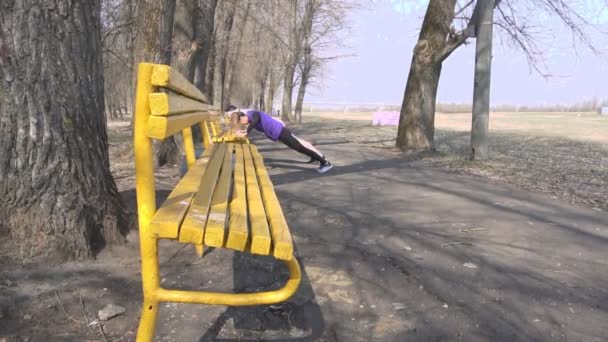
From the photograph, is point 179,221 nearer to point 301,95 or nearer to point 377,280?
point 377,280

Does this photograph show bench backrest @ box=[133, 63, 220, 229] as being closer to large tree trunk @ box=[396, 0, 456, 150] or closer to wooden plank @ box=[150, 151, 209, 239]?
wooden plank @ box=[150, 151, 209, 239]

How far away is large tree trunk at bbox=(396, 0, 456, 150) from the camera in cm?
913

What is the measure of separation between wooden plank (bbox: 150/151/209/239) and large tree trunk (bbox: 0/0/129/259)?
832 mm

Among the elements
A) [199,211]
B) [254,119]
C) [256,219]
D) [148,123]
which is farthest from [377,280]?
[254,119]

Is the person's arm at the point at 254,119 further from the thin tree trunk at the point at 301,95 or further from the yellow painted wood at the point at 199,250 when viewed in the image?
the thin tree trunk at the point at 301,95

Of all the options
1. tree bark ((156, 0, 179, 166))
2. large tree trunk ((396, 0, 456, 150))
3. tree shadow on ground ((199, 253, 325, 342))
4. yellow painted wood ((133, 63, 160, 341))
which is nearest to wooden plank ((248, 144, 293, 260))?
yellow painted wood ((133, 63, 160, 341))

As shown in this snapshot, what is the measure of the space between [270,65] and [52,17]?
28927 mm

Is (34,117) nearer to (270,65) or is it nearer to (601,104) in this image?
(270,65)

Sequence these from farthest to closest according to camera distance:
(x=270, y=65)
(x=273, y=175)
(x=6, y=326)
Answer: (x=270, y=65), (x=273, y=175), (x=6, y=326)

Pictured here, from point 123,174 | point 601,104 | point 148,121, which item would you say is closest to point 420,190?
point 123,174

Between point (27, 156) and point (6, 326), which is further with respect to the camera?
point (27, 156)

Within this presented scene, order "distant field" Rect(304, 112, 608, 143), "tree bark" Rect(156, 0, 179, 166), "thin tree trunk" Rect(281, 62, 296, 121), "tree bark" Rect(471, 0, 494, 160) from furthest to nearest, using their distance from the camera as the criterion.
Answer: "thin tree trunk" Rect(281, 62, 296, 121) → "distant field" Rect(304, 112, 608, 143) → "tree bark" Rect(471, 0, 494, 160) → "tree bark" Rect(156, 0, 179, 166)

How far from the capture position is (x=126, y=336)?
213cm

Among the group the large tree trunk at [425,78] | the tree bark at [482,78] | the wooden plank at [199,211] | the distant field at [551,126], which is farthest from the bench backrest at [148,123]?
the distant field at [551,126]
